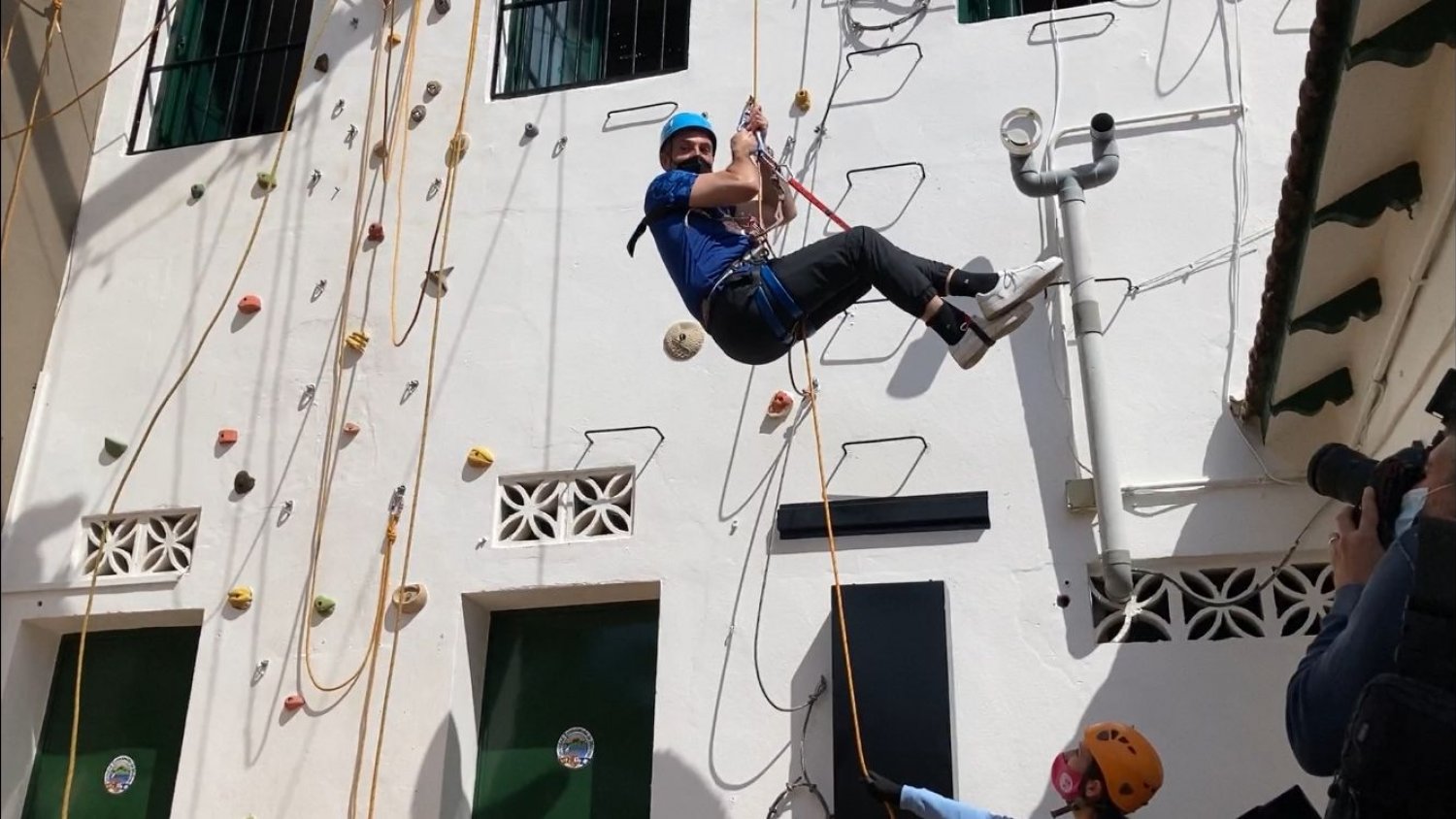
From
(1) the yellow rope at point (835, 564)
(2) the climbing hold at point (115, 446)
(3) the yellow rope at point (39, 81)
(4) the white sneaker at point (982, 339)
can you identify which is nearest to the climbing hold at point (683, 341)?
(1) the yellow rope at point (835, 564)

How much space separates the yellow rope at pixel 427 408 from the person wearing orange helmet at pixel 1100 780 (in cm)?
213

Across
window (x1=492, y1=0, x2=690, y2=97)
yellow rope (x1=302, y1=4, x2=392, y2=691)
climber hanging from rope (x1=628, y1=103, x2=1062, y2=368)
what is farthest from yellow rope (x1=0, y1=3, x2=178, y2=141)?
climber hanging from rope (x1=628, y1=103, x2=1062, y2=368)

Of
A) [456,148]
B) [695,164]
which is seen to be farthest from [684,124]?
[456,148]

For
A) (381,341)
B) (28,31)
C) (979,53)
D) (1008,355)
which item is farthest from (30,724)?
(979,53)

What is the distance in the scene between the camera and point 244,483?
5.68 meters

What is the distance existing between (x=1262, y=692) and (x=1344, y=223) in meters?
1.53

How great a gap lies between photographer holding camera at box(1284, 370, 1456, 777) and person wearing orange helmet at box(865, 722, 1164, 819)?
1.99 ft

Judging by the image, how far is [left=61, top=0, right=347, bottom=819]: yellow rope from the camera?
17.9 ft

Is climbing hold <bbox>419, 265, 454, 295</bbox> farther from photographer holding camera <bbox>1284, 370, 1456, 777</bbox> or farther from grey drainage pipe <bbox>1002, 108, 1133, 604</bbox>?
photographer holding camera <bbox>1284, 370, 1456, 777</bbox>

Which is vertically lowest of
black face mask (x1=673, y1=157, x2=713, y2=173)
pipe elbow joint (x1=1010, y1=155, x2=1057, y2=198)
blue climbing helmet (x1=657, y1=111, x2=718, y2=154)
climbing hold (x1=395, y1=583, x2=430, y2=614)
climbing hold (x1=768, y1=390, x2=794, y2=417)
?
climbing hold (x1=395, y1=583, x2=430, y2=614)

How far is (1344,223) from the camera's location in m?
3.84

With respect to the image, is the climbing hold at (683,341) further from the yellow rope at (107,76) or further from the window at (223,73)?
the yellow rope at (107,76)

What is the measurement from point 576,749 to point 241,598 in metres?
1.42

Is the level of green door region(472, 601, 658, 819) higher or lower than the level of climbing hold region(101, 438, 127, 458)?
lower
